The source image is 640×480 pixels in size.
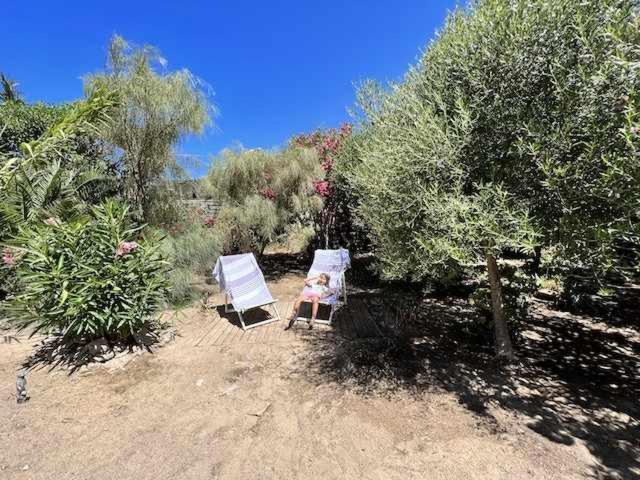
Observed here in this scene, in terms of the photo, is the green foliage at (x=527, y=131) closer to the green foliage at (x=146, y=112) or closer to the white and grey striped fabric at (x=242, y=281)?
the white and grey striped fabric at (x=242, y=281)

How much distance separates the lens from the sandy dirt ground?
275 centimetres

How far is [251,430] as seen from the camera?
10.8ft

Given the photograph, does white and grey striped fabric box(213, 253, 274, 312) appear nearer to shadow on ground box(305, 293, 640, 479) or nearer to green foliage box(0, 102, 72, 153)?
shadow on ground box(305, 293, 640, 479)

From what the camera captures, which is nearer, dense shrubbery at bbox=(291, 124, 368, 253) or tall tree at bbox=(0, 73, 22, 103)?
tall tree at bbox=(0, 73, 22, 103)

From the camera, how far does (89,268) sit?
14.2 feet

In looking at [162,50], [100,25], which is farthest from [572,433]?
[100,25]

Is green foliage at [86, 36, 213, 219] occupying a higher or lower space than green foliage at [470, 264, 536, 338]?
higher

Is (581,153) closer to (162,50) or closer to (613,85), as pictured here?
(613,85)

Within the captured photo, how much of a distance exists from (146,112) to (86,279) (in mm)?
4143

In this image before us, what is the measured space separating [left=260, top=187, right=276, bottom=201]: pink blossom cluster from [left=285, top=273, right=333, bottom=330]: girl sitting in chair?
12.6ft

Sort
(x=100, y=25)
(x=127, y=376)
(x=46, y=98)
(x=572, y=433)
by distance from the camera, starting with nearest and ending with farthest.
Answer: (x=572, y=433)
(x=127, y=376)
(x=100, y=25)
(x=46, y=98)

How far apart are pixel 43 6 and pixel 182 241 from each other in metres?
6.08

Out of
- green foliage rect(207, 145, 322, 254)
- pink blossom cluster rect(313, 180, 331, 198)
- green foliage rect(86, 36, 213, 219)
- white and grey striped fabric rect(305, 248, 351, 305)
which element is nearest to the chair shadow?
white and grey striped fabric rect(305, 248, 351, 305)

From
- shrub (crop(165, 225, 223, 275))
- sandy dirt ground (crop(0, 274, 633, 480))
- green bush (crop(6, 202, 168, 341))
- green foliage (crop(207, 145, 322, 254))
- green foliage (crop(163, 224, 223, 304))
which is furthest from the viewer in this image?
green foliage (crop(207, 145, 322, 254))
